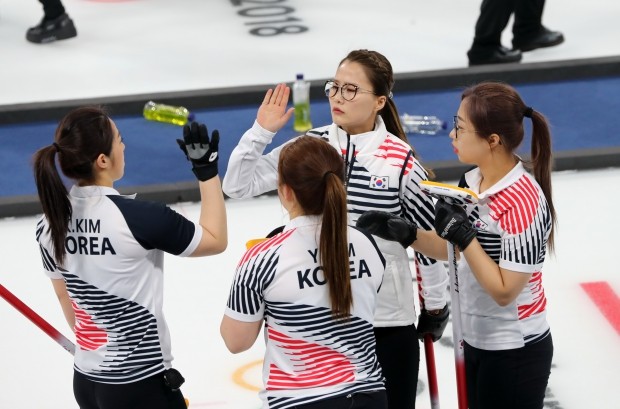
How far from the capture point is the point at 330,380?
2748mm

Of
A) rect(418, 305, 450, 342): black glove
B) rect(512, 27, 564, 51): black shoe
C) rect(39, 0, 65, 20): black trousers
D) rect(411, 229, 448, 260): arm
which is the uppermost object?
rect(411, 229, 448, 260): arm

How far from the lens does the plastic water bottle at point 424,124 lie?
23.2 ft

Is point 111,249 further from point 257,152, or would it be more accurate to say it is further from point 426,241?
point 426,241

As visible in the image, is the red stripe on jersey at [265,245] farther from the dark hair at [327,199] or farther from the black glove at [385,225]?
the black glove at [385,225]

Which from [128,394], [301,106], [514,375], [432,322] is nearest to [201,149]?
[128,394]

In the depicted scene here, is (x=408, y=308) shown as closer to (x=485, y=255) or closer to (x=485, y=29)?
(x=485, y=255)

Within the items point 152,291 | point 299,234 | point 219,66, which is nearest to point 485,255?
point 299,234

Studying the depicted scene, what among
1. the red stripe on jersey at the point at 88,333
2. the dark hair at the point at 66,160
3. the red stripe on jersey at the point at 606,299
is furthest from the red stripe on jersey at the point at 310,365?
the red stripe on jersey at the point at 606,299

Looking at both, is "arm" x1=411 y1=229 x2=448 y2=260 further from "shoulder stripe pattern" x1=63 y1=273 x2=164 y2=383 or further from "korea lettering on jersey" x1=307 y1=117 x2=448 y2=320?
"shoulder stripe pattern" x1=63 y1=273 x2=164 y2=383

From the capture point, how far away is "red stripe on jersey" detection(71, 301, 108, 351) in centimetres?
306

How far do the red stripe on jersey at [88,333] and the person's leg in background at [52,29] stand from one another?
608cm

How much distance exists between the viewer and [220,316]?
16.5 ft

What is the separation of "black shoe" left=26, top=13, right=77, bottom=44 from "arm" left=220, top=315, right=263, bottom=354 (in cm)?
652

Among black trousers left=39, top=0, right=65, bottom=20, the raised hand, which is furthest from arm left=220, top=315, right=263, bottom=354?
black trousers left=39, top=0, right=65, bottom=20
